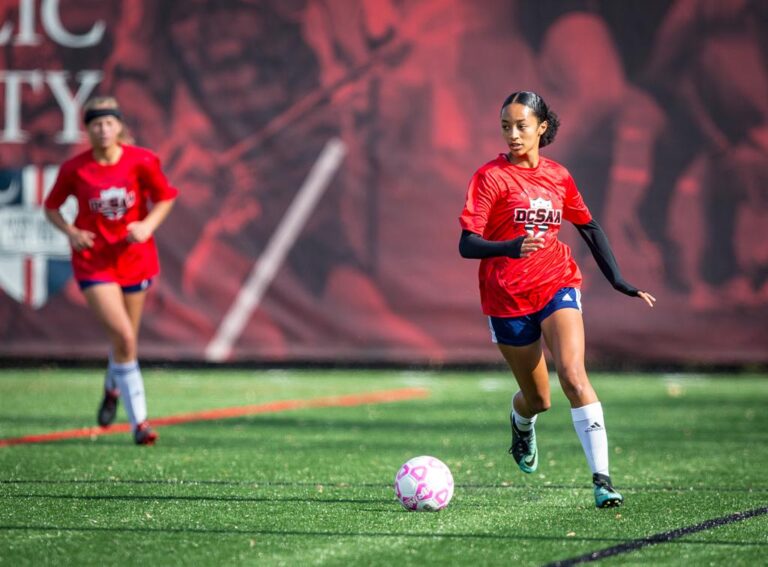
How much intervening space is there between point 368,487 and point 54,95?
1078 centimetres

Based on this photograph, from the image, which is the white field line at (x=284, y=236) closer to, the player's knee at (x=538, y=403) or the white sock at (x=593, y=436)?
the player's knee at (x=538, y=403)

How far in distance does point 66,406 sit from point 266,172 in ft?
16.3

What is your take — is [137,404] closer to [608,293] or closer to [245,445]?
[245,445]

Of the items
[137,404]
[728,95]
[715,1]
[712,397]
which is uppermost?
[715,1]

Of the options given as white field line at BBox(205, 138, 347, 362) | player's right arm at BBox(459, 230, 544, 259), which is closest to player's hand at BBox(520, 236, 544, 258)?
player's right arm at BBox(459, 230, 544, 259)

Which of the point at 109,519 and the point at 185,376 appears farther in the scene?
the point at 185,376

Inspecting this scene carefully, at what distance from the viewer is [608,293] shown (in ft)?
52.5

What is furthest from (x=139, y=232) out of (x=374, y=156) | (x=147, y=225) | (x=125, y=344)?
(x=374, y=156)

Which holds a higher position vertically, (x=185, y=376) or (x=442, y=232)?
(x=442, y=232)

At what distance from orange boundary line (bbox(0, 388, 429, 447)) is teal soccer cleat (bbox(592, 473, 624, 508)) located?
4652 mm

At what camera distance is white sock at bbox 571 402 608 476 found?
6.77 metres

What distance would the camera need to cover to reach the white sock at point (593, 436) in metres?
6.77

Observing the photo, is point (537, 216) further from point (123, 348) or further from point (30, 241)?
point (30, 241)

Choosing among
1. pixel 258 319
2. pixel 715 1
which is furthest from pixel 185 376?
pixel 715 1
